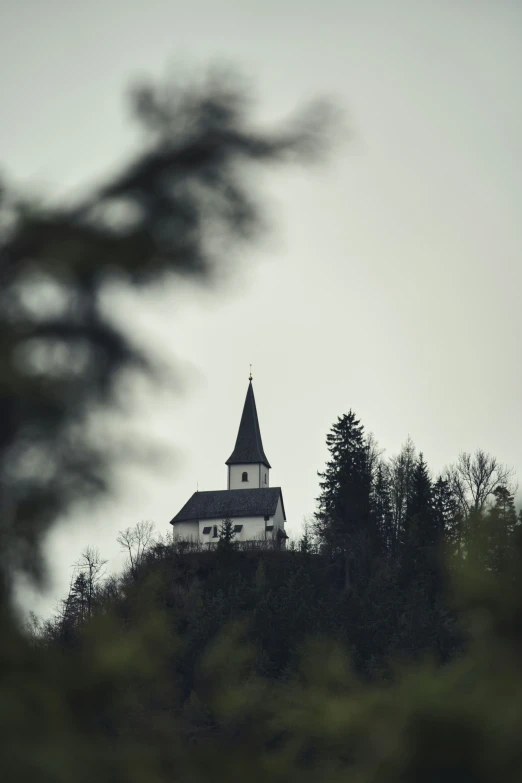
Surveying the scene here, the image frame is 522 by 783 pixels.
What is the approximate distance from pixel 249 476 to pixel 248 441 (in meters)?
4.42

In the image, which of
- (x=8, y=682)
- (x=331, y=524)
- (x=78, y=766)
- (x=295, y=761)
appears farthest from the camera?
(x=331, y=524)

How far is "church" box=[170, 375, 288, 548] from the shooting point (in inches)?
3442

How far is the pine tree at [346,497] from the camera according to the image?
7009 cm

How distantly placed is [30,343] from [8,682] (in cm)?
72

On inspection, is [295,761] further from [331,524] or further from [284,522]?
[284,522]

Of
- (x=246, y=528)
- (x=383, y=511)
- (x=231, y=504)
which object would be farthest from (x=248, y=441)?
(x=383, y=511)

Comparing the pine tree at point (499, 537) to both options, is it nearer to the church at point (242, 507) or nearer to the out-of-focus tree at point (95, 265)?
the out-of-focus tree at point (95, 265)

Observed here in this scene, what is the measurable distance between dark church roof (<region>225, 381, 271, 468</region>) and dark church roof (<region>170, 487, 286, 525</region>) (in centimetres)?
556

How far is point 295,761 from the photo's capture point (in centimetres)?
208

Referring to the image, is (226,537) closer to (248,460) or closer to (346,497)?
(346,497)

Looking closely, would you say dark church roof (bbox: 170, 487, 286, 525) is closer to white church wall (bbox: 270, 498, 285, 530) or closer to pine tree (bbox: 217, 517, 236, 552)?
white church wall (bbox: 270, 498, 285, 530)

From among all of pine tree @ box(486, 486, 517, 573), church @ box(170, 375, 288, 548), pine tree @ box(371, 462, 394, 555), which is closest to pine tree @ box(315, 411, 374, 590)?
pine tree @ box(371, 462, 394, 555)

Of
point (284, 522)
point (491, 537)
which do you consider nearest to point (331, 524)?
point (284, 522)

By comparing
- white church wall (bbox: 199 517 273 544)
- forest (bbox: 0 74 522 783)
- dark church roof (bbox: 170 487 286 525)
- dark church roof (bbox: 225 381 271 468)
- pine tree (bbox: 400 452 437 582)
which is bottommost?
forest (bbox: 0 74 522 783)
